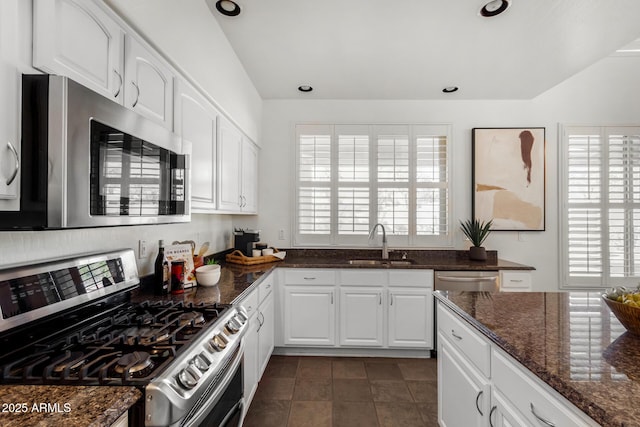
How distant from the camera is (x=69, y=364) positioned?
787 mm

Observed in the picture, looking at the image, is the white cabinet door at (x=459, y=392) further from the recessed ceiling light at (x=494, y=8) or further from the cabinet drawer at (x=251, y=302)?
the recessed ceiling light at (x=494, y=8)

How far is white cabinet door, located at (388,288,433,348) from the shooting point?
2.79 metres

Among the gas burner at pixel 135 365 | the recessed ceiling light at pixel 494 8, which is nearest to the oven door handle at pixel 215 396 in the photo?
the gas burner at pixel 135 365

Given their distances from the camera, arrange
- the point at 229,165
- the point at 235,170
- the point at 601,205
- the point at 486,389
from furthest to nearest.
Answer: the point at 601,205 → the point at 235,170 → the point at 229,165 → the point at 486,389

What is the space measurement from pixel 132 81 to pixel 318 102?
8.12 ft

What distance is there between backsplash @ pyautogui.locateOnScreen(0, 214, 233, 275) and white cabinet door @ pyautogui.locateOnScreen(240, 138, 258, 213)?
0.43m

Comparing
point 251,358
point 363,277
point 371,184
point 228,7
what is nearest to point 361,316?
point 363,277

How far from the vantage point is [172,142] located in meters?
1.36

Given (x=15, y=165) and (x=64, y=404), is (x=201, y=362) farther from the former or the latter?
(x=15, y=165)

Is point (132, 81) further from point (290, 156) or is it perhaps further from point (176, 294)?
point (290, 156)

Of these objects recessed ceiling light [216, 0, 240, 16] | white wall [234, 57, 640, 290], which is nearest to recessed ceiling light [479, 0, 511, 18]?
white wall [234, 57, 640, 290]

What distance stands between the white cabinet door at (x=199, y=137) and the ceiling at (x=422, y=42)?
0.70 meters

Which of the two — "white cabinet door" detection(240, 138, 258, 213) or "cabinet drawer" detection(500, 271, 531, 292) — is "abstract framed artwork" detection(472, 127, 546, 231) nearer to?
"cabinet drawer" detection(500, 271, 531, 292)

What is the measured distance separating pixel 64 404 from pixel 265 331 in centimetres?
184
